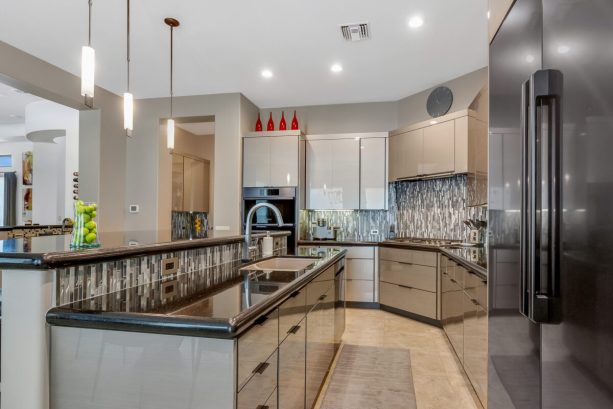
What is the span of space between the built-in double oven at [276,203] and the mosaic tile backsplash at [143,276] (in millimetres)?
2528

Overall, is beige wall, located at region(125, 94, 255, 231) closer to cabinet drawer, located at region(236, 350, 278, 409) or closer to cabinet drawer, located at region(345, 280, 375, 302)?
cabinet drawer, located at region(345, 280, 375, 302)

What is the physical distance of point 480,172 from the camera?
3.01 meters

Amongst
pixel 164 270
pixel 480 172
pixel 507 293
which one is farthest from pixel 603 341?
pixel 480 172

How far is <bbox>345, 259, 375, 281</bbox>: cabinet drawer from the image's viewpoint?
457 centimetres

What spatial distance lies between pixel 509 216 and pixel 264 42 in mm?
2954

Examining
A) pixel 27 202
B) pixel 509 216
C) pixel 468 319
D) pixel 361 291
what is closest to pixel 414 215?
pixel 361 291

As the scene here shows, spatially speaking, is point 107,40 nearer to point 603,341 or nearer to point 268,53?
point 268,53

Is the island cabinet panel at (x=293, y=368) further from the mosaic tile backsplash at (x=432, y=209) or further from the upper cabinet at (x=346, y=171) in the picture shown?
the upper cabinet at (x=346, y=171)

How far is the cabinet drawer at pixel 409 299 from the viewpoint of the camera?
12.8ft

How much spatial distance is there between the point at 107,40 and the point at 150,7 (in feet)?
2.80

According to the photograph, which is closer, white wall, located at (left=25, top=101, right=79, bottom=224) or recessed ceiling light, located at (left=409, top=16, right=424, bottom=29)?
recessed ceiling light, located at (left=409, top=16, right=424, bottom=29)

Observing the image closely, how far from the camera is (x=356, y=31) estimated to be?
3.17 metres

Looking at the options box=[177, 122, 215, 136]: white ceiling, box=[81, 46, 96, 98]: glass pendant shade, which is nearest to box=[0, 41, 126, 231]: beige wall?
box=[177, 122, 215, 136]: white ceiling

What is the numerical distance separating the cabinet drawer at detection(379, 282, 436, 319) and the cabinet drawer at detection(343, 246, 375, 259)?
390 millimetres
